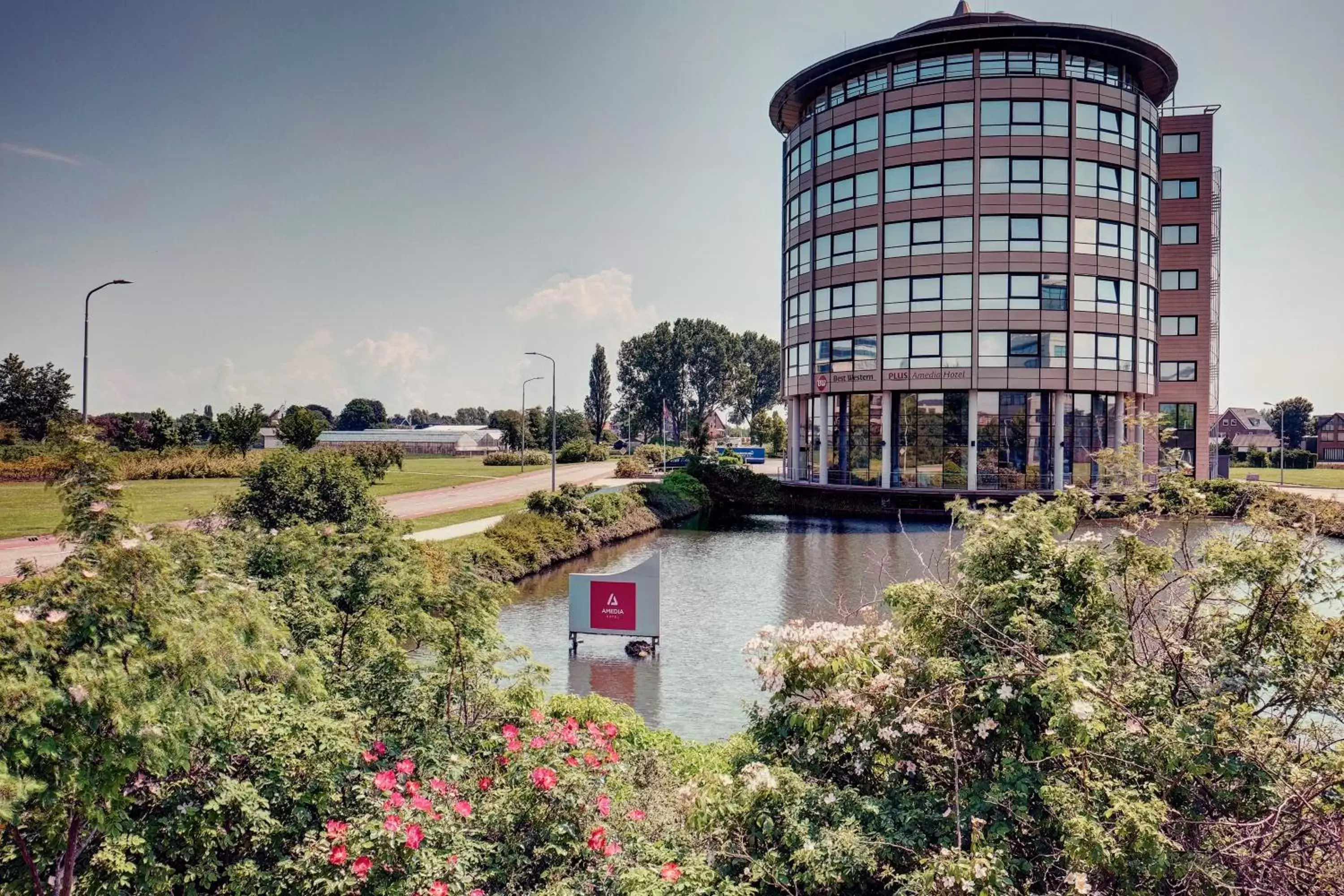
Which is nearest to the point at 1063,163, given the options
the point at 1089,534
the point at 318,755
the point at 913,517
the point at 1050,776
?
the point at 913,517

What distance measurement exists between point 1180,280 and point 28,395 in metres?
69.7

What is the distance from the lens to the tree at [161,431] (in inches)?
2032

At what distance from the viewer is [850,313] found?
1528 inches

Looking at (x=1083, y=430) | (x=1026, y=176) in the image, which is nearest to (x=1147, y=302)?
(x=1083, y=430)

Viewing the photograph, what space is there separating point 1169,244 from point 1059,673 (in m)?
46.1

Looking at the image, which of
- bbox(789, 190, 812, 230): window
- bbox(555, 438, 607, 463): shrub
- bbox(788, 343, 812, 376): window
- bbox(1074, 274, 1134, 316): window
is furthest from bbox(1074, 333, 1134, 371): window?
bbox(555, 438, 607, 463): shrub

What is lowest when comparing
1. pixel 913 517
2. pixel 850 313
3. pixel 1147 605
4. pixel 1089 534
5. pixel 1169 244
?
pixel 913 517

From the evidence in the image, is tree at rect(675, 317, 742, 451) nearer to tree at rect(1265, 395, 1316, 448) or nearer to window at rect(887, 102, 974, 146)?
window at rect(887, 102, 974, 146)

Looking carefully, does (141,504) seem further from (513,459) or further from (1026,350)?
(513,459)

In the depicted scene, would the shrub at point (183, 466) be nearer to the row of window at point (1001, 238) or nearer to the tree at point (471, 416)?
the row of window at point (1001, 238)

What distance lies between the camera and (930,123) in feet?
122

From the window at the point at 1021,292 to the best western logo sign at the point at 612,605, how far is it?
28618 mm

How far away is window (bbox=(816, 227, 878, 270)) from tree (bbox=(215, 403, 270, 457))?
3932 cm

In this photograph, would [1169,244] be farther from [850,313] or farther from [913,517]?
[913,517]
